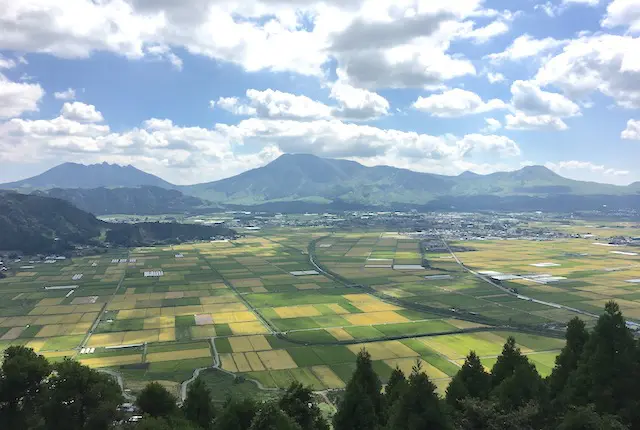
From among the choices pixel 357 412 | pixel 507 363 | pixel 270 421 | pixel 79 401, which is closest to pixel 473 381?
pixel 507 363

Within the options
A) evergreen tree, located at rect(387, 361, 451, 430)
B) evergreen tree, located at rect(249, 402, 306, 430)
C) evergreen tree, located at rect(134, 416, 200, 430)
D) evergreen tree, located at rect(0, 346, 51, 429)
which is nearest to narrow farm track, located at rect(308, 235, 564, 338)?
evergreen tree, located at rect(134, 416, 200, 430)

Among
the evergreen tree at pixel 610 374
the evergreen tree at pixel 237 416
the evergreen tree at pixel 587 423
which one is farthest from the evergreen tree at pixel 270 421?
the evergreen tree at pixel 610 374

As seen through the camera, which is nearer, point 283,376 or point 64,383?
point 64,383

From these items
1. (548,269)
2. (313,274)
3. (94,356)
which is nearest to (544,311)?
(548,269)

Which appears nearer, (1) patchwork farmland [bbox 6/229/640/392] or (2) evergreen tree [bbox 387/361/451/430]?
(2) evergreen tree [bbox 387/361/451/430]

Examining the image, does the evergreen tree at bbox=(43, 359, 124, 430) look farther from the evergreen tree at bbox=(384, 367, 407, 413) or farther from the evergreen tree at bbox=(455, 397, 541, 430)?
the evergreen tree at bbox=(455, 397, 541, 430)

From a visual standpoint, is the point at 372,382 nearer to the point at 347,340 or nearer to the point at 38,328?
the point at 347,340
